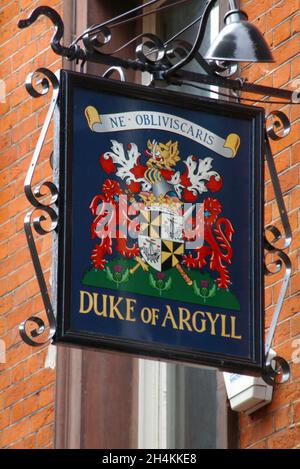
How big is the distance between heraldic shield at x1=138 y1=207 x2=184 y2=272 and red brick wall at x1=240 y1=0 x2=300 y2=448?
0.91 metres

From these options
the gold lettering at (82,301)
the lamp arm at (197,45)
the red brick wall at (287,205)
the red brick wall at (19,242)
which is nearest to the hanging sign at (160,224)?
the gold lettering at (82,301)

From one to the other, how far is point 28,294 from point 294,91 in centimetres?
220

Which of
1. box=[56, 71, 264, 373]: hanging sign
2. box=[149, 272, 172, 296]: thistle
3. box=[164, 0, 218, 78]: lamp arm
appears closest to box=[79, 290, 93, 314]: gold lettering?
box=[56, 71, 264, 373]: hanging sign

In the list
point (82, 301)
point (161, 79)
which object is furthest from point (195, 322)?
point (161, 79)

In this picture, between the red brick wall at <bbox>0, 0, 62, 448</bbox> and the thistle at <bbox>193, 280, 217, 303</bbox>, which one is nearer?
the thistle at <bbox>193, 280, 217, 303</bbox>

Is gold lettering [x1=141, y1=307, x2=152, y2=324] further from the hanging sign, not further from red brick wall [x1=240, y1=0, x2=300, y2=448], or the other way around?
red brick wall [x1=240, y1=0, x2=300, y2=448]

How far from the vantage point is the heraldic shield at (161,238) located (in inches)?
229

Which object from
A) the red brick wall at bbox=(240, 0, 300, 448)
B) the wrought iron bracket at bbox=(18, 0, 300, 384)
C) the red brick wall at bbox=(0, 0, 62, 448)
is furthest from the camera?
the red brick wall at bbox=(0, 0, 62, 448)

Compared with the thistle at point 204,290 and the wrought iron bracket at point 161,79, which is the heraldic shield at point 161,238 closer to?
the thistle at point 204,290

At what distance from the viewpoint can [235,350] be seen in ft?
19.1

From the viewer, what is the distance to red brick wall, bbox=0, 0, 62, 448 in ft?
25.9

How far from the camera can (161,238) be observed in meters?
5.87

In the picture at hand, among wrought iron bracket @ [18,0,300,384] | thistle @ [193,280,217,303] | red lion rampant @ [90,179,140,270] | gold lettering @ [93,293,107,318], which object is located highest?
wrought iron bracket @ [18,0,300,384]

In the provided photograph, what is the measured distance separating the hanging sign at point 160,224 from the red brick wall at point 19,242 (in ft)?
6.86
